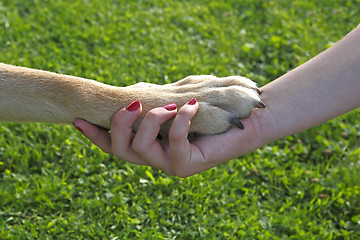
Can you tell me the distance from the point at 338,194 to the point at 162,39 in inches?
104

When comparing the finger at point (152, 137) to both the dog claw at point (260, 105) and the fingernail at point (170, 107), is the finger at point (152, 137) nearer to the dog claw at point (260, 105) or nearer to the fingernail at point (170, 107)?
the fingernail at point (170, 107)

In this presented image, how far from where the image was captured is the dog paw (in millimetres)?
2533

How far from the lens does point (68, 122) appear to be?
2.69m

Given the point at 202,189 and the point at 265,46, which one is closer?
the point at 202,189

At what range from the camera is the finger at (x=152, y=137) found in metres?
2.41

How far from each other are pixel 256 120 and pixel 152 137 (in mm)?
662

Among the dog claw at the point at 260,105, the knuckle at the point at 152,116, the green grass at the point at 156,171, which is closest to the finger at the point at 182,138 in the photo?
the knuckle at the point at 152,116

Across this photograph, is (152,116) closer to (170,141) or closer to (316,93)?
(170,141)

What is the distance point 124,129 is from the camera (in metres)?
2.50

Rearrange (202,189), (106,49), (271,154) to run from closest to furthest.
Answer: (202,189)
(271,154)
(106,49)

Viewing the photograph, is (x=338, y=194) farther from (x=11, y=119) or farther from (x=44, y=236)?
(x=11, y=119)

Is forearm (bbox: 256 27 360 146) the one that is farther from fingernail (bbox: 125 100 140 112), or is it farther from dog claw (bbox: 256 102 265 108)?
fingernail (bbox: 125 100 140 112)

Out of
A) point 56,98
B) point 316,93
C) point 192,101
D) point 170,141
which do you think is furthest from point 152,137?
point 316,93

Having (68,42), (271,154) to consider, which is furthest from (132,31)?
(271,154)
